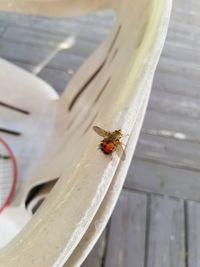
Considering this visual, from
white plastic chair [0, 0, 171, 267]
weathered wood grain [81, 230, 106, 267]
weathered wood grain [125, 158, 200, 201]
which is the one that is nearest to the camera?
white plastic chair [0, 0, 171, 267]

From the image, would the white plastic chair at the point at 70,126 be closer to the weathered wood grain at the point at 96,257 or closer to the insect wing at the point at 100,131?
the insect wing at the point at 100,131

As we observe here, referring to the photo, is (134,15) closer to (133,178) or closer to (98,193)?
(98,193)

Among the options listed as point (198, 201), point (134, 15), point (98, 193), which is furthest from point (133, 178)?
point (98, 193)

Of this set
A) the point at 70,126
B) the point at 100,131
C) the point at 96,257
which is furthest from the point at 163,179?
the point at 100,131

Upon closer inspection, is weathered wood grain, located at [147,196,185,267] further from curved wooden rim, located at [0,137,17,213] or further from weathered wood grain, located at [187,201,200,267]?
curved wooden rim, located at [0,137,17,213]

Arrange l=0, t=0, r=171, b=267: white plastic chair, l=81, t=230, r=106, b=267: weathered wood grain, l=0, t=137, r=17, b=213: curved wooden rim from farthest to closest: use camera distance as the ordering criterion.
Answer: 1. l=81, t=230, r=106, b=267: weathered wood grain
2. l=0, t=137, r=17, b=213: curved wooden rim
3. l=0, t=0, r=171, b=267: white plastic chair

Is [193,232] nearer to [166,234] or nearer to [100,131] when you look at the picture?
[166,234]

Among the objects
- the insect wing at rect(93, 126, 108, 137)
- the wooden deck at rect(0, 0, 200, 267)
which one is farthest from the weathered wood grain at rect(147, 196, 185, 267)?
the insect wing at rect(93, 126, 108, 137)

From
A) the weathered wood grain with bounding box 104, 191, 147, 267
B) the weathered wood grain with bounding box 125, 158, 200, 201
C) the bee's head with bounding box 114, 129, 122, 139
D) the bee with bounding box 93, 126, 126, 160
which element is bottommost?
the bee with bounding box 93, 126, 126, 160
